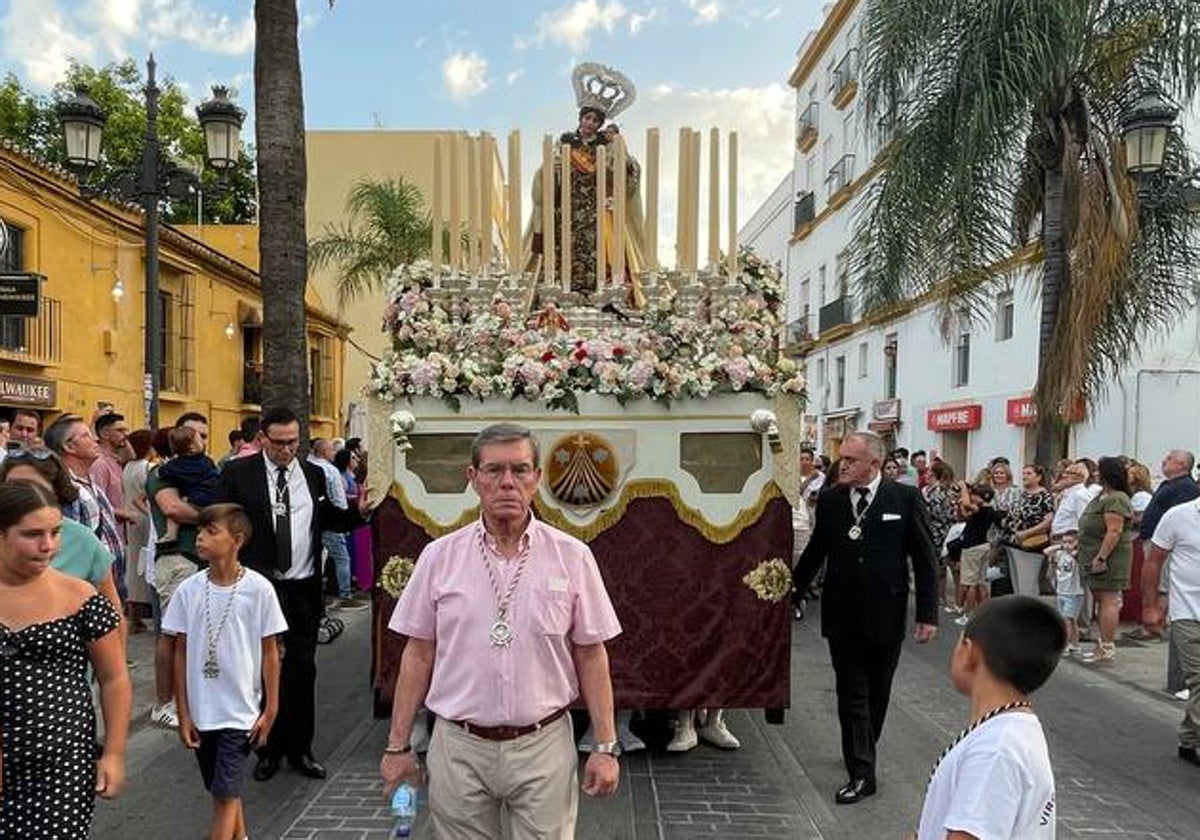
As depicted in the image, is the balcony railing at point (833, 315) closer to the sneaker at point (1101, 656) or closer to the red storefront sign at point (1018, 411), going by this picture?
the red storefront sign at point (1018, 411)

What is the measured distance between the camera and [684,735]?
576cm

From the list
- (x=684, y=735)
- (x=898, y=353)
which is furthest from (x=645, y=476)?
(x=898, y=353)

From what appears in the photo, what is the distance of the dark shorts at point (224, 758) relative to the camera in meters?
3.93

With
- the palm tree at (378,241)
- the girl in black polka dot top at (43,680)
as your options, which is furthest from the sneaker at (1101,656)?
the palm tree at (378,241)

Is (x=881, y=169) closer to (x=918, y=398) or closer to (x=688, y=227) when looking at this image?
(x=688, y=227)

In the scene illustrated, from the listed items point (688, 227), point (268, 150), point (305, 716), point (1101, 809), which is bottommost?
point (1101, 809)

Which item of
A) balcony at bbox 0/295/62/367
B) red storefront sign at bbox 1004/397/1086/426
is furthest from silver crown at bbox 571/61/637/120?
red storefront sign at bbox 1004/397/1086/426

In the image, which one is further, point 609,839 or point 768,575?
point 768,575

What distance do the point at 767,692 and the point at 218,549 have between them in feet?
10.0

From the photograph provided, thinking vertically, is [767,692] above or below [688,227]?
below

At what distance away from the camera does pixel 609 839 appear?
446 centimetres

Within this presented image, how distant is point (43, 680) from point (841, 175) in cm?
2983

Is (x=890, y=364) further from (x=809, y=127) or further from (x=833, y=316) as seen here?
(x=809, y=127)

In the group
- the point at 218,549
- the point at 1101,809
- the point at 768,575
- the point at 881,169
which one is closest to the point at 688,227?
the point at 768,575
